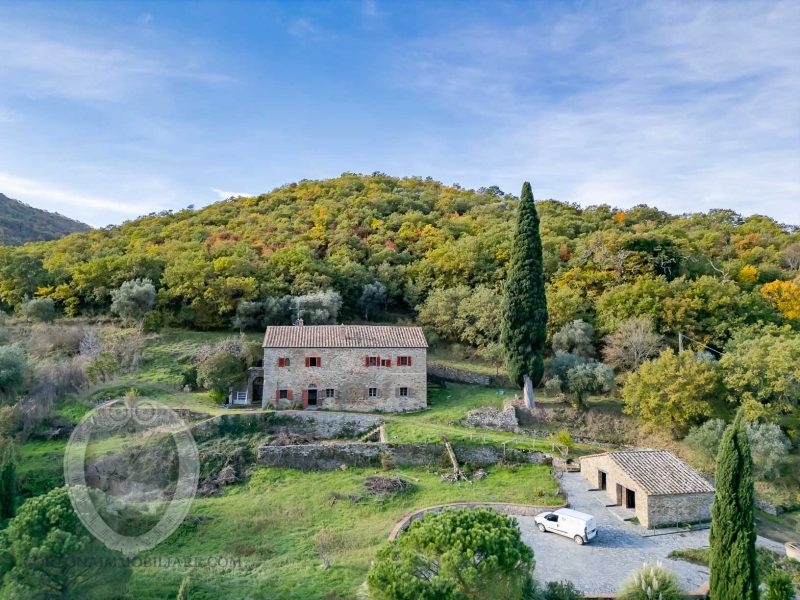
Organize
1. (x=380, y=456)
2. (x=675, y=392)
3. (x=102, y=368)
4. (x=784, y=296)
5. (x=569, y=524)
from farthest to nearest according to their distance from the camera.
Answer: (x=784, y=296) < (x=102, y=368) < (x=675, y=392) < (x=380, y=456) < (x=569, y=524)

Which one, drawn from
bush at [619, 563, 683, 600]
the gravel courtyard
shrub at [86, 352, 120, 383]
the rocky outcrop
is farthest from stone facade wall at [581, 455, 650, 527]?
shrub at [86, 352, 120, 383]

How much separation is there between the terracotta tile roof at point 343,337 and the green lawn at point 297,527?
27.4 feet

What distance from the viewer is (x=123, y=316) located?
39.8 m

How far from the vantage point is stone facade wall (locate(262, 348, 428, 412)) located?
31.8m

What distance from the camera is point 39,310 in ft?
131

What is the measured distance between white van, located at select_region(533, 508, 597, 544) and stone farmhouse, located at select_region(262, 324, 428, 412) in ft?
42.8

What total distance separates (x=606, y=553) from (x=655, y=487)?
13.2ft

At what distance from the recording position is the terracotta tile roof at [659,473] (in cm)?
2086

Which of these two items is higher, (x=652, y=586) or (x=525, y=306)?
(x=525, y=306)

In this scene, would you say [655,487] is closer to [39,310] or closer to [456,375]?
[456,375]

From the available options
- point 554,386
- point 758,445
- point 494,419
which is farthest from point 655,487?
point 554,386

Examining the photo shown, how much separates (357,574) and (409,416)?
1444 centimetres

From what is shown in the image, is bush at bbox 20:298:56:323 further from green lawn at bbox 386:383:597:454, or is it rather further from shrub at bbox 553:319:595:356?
shrub at bbox 553:319:595:356

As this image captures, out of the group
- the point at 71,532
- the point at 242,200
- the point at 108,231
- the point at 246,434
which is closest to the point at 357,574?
the point at 71,532
